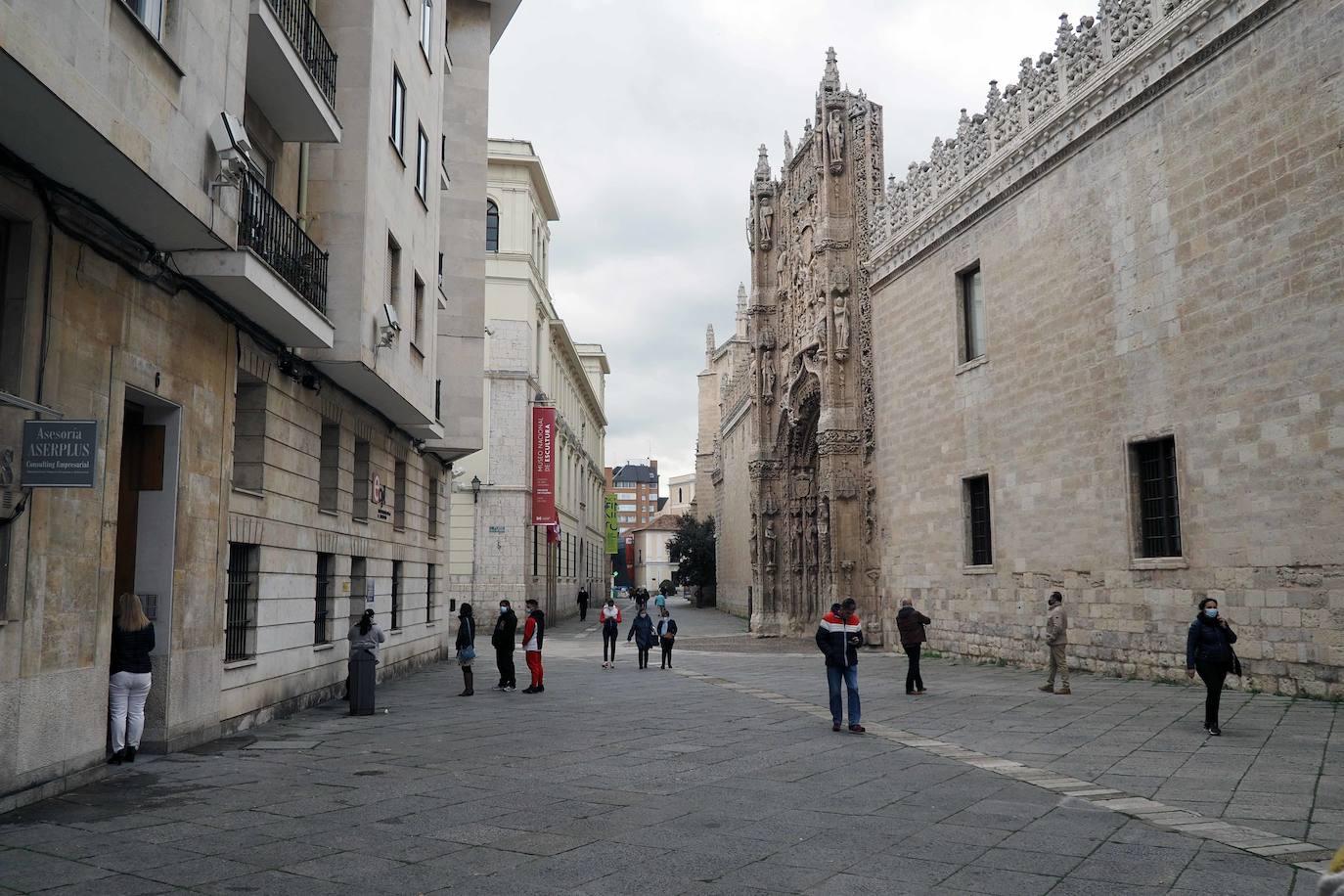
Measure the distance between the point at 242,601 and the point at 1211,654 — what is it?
10.6 meters

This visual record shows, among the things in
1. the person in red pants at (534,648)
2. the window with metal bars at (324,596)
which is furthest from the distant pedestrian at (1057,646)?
the window with metal bars at (324,596)

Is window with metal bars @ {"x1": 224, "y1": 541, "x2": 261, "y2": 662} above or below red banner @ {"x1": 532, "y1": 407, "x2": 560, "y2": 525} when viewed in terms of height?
below

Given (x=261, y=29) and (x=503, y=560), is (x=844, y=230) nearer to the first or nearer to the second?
(x=503, y=560)

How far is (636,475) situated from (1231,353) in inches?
6422

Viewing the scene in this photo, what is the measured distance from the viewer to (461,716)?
1314 centimetres

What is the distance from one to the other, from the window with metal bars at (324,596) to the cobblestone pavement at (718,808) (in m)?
2.16

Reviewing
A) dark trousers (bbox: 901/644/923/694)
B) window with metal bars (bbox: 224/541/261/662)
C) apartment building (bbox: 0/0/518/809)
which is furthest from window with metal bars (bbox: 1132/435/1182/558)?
window with metal bars (bbox: 224/541/261/662)

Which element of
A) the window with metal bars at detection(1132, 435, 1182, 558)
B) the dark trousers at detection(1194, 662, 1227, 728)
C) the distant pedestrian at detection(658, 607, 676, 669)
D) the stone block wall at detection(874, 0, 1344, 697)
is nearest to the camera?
the dark trousers at detection(1194, 662, 1227, 728)

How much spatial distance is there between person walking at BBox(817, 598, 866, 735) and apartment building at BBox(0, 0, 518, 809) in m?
6.57

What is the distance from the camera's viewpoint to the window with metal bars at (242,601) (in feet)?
37.2

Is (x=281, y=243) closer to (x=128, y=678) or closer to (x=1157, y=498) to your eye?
(x=128, y=678)

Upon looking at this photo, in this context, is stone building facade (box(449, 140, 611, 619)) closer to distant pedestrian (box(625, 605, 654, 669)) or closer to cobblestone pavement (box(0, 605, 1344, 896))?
distant pedestrian (box(625, 605, 654, 669))

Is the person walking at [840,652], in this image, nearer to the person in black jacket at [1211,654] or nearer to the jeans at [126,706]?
the person in black jacket at [1211,654]

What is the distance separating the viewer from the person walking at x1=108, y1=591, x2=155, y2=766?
8.68m
